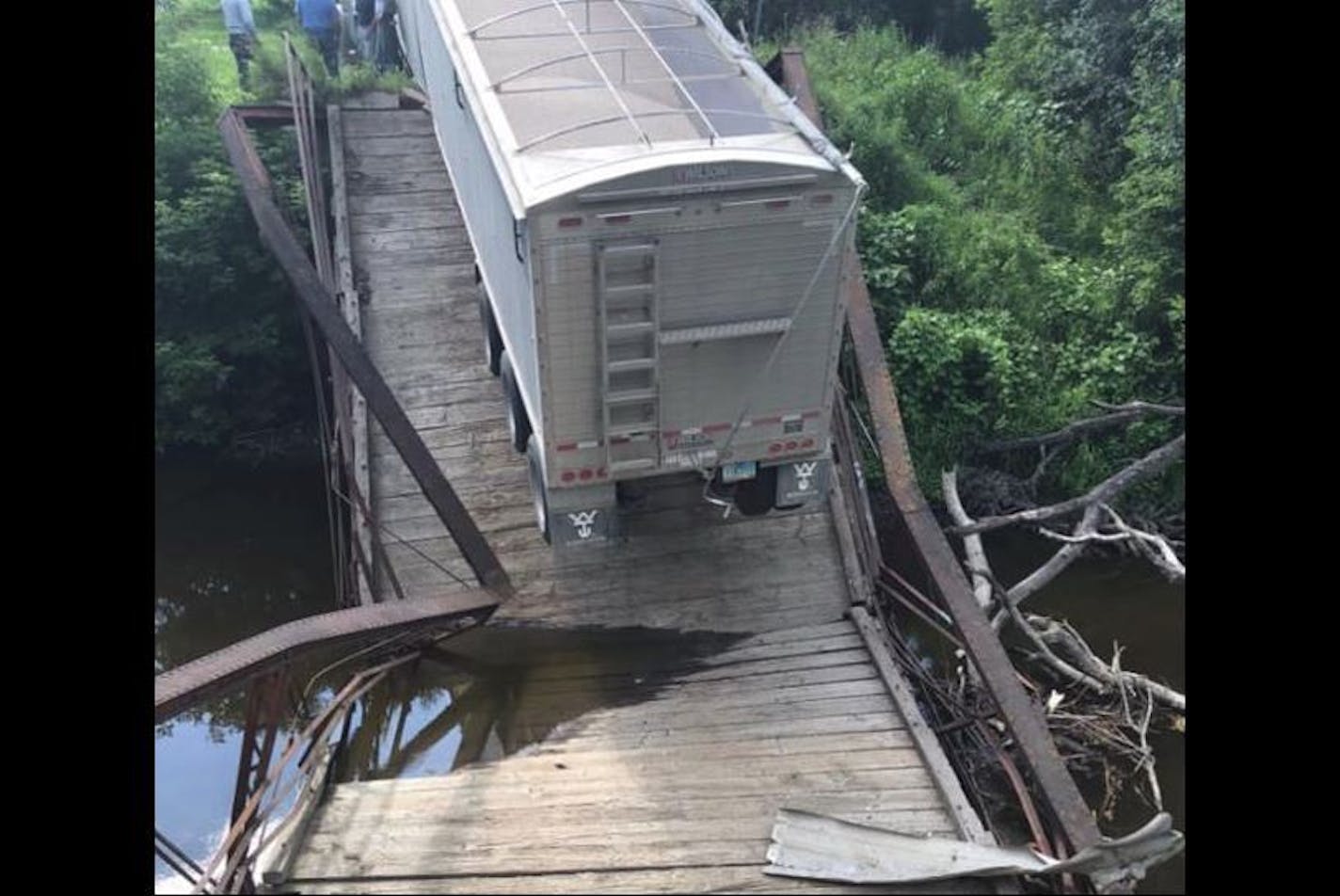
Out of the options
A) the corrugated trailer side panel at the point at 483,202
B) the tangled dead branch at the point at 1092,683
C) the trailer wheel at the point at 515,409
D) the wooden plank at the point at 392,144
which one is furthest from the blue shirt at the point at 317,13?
the tangled dead branch at the point at 1092,683

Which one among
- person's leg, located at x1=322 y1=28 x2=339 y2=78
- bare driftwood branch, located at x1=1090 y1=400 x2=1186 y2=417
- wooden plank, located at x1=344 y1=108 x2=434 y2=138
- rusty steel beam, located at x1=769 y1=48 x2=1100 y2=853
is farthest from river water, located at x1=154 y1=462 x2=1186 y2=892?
person's leg, located at x1=322 y1=28 x2=339 y2=78

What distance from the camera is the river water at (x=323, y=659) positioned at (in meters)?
7.43

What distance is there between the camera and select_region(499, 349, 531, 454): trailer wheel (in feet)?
26.8

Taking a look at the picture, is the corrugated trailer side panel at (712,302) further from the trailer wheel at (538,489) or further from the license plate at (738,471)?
the trailer wheel at (538,489)

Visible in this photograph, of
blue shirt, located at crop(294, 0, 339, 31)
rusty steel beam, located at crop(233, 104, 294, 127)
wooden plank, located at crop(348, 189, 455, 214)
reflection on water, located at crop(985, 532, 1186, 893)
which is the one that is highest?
blue shirt, located at crop(294, 0, 339, 31)

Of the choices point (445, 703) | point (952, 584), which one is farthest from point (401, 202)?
point (952, 584)

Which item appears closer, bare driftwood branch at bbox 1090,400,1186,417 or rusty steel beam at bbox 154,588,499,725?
→ rusty steel beam at bbox 154,588,499,725

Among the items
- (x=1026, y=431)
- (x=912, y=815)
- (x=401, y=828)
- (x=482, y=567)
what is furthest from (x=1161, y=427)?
(x=401, y=828)

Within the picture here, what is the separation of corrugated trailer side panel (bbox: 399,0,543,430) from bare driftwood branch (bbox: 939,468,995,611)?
12.7 feet

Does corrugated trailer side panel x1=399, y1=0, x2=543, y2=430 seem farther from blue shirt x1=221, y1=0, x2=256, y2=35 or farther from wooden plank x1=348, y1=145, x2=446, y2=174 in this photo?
blue shirt x1=221, y1=0, x2=256, y2=35

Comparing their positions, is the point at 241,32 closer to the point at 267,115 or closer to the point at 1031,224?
the point at 267,115

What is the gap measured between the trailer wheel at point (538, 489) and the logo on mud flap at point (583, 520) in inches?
7.8

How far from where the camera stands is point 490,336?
9.20 m
